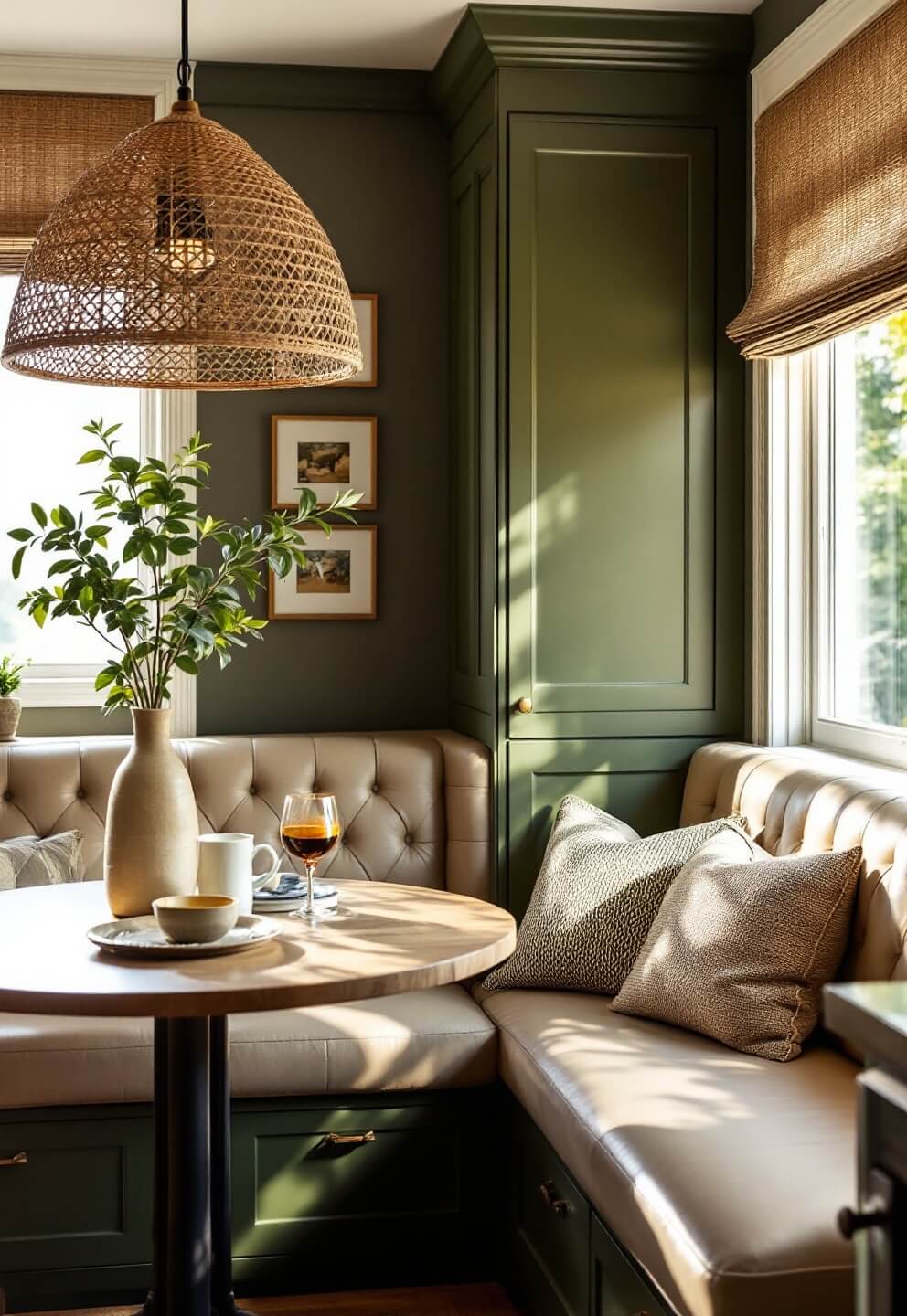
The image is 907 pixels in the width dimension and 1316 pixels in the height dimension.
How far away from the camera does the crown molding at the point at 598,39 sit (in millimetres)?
3330

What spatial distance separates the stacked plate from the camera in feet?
7.58

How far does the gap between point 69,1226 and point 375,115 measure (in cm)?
280

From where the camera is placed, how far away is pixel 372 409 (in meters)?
3.86

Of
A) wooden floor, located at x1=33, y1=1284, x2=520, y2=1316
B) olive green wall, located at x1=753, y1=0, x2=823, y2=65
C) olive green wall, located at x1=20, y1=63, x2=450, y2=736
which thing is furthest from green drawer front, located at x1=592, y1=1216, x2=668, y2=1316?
olive green wall, located at x1=753, y1=0, x2=823, y2=65

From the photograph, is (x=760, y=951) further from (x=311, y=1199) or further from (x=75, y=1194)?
(x=75, y=1194)

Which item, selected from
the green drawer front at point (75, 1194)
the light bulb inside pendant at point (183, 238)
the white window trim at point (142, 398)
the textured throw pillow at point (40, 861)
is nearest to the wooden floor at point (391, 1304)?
the green drawer front at point (75, 1194)

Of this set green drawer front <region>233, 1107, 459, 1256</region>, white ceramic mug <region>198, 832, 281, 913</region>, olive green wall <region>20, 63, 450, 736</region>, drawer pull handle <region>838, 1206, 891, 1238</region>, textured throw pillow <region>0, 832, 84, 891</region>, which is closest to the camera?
drawer pull handle <region>838, 1206, 891, 1238</region>

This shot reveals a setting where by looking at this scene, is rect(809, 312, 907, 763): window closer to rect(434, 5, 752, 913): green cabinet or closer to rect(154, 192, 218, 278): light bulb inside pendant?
rect(434, 5, 752, 913): green cabinet

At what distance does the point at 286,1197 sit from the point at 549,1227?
1.83 feet

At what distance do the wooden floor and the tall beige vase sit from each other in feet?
3.54

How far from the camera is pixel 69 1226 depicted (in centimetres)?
276

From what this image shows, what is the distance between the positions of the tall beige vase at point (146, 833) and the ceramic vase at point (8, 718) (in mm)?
1413

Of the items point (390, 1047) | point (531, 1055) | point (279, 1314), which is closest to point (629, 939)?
point (531, 1055)

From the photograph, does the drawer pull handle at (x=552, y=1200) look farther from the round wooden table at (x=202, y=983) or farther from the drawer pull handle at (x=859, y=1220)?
the drawer pull handle at (x=859, y=1220)
